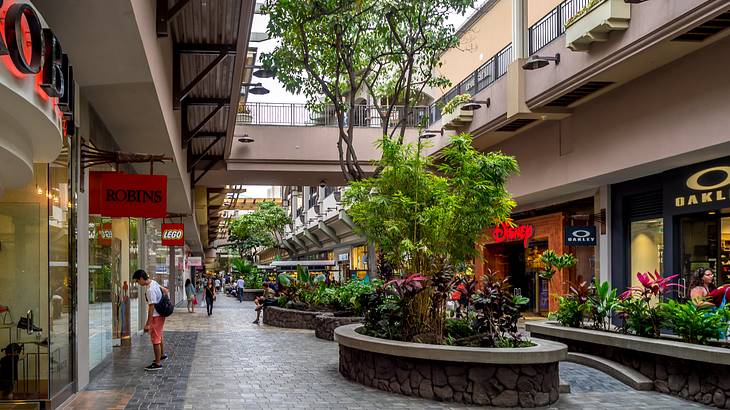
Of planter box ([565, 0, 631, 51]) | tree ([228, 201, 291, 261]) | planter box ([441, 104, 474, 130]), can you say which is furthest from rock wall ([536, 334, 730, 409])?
tree ([228, 201, 291, 261])

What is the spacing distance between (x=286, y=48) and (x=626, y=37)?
349 inches

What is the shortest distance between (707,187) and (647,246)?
317cm

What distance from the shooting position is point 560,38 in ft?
53.9

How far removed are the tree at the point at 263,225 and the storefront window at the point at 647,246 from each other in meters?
41.5

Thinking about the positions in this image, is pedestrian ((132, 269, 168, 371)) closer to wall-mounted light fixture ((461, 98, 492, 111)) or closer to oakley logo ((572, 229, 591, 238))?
wall-mounted light fixture ((461, 98, 492, 111))

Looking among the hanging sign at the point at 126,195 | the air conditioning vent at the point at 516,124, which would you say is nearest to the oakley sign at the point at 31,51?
the hanging sign at the point at 126,195

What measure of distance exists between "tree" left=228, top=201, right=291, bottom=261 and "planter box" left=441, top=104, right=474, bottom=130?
3676 centimetres

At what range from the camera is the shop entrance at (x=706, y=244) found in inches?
589

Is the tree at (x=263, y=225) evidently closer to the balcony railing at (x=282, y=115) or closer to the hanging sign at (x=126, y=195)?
the balcony railing at (x=282, y=115)

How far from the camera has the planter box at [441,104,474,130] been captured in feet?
69.3

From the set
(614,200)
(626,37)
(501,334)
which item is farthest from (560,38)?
(501,334)

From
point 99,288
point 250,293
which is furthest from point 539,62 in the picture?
point 250,293

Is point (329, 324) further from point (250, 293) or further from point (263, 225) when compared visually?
point (263, 225)

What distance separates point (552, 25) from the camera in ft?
58.7
